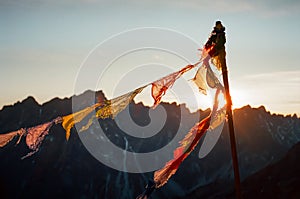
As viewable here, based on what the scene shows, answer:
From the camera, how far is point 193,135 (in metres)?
7.97

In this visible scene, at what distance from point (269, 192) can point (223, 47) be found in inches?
4453

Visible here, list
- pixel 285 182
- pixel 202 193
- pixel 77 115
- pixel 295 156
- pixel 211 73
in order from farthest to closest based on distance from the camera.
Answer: pixel 202 193
pixel 295 156
pixel 285 182
pixel 211 73
pixel 77 115

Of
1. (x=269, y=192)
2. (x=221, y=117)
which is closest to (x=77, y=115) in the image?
(x=221, y=117)

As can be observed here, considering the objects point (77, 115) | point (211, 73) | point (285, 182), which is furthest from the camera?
point (285, 182)

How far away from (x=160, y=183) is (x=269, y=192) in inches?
4450

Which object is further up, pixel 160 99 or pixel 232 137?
pixel 160 99

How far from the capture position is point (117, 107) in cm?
750

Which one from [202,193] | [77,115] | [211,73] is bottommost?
[202,193]

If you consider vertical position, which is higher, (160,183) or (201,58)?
(201,58)

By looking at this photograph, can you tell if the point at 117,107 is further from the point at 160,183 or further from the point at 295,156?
the point at 295,156

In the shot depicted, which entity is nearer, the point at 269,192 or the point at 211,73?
the point at 211,73

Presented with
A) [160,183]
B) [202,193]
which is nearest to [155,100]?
[160,183]

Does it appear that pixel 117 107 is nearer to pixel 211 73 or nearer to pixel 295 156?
pixel 211 73

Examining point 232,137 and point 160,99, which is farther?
point 160,99
